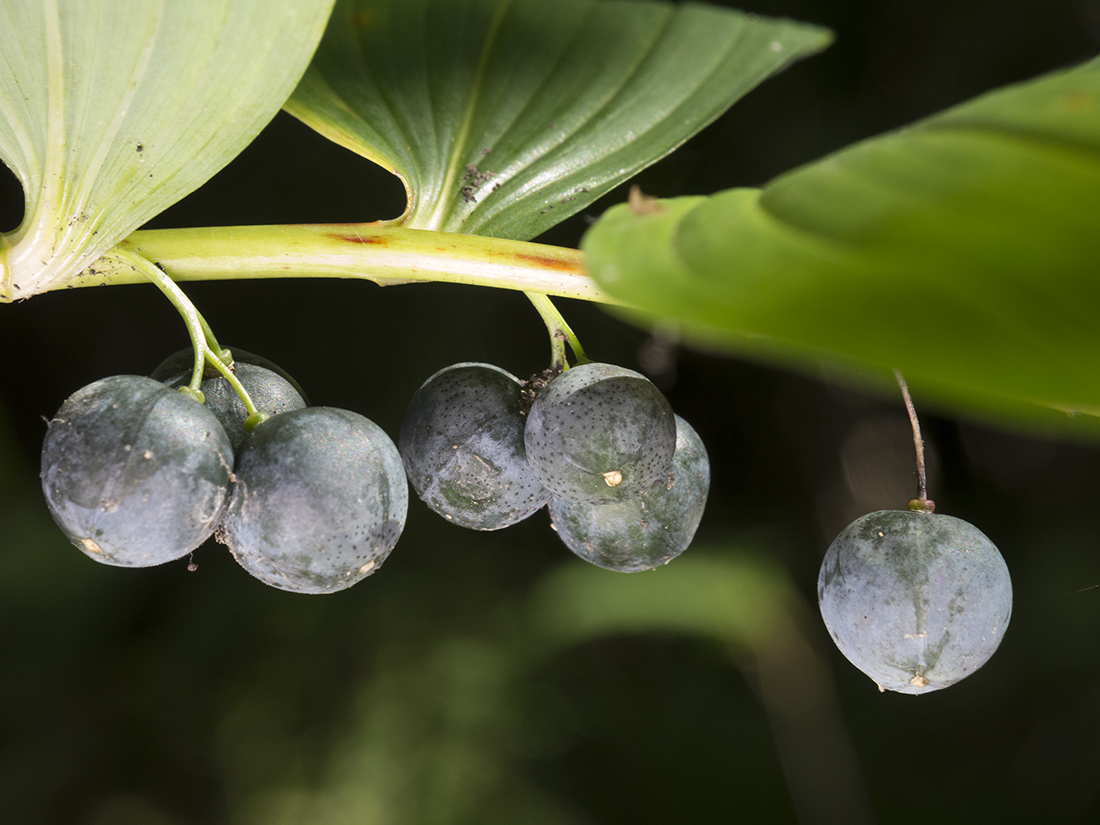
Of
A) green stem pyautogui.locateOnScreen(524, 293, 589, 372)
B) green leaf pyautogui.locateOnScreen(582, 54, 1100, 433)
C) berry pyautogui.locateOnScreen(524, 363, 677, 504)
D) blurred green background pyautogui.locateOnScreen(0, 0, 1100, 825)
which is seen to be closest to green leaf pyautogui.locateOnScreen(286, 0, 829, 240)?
green stem pyautogui.locateOnScreen(524, 293, 589, 372)

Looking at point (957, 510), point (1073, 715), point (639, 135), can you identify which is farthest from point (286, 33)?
point (1073, 715)

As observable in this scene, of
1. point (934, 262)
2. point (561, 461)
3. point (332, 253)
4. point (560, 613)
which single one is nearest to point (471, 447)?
point (561, 461)

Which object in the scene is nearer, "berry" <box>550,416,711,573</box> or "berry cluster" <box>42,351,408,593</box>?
"berry cluster" <box>42,351,408,593</box>

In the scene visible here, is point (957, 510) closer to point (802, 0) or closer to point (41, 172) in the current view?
point (802, 0)

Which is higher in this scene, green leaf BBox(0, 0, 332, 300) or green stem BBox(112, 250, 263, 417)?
green leaf BBox(0, 0, 332, 300)

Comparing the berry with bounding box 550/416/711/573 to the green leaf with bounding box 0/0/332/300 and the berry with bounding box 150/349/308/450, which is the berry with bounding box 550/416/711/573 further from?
the green leaf with bounding box 0/0/332/300

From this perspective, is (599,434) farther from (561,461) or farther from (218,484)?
(218,484)

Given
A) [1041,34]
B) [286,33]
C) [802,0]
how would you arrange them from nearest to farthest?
[286,33]
[802,0]
[1041,34]
